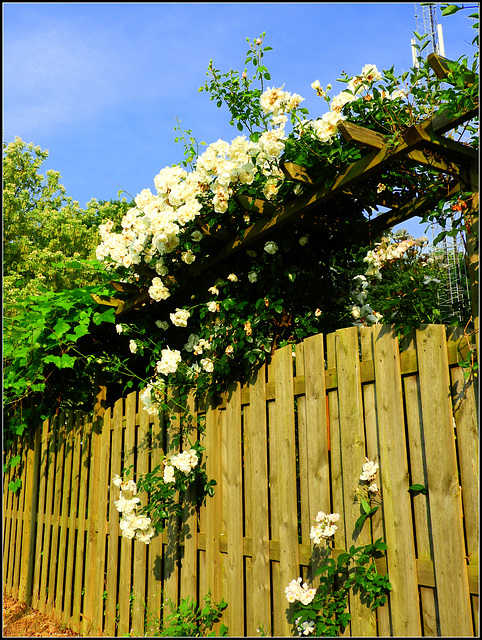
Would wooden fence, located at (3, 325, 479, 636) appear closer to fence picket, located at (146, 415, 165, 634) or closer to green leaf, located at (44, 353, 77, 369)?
fence picket, located at (146, 415, 165, 634)

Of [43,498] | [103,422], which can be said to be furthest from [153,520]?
[43,498]

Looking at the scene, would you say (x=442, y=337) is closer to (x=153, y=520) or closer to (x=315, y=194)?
(x=315, y=194)

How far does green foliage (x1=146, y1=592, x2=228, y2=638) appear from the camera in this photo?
3.22 meters

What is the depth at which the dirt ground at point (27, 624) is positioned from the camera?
175 inches

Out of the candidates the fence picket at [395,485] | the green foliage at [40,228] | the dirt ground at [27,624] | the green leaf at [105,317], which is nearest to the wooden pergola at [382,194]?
the fence picket at [395,485]

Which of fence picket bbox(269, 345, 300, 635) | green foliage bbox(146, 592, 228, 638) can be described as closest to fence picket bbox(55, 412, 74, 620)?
green foliage bbox(146, 592, 228, 638)

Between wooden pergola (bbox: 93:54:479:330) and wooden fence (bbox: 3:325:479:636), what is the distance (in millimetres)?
489

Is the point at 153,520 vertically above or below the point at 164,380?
below

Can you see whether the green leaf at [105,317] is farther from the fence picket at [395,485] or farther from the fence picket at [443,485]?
the fence picket at [443,485]

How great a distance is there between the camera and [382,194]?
329 centimetres

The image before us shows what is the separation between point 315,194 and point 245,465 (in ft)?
5.25

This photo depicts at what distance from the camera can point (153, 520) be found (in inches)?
149

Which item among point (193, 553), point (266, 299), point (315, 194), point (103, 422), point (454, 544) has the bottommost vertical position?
point (193, 553)

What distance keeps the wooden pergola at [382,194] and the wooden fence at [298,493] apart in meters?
0.49
